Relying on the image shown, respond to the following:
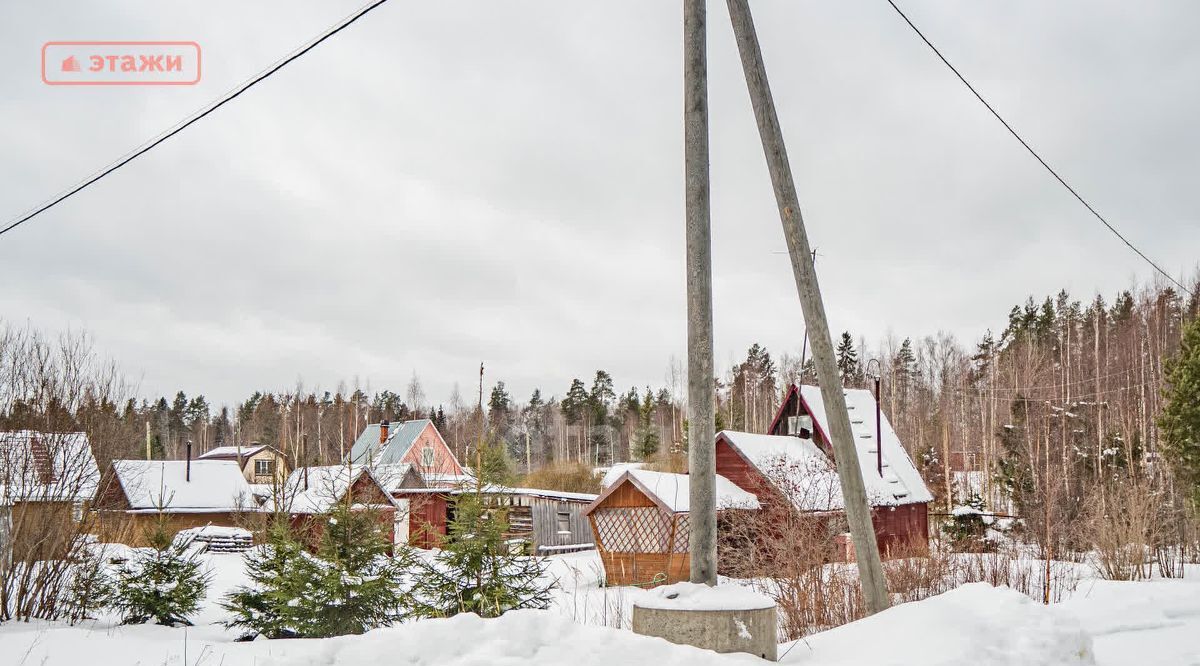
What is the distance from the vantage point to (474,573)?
10.3m

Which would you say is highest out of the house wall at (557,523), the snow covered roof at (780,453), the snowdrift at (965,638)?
the snow covered roof at (780,453)

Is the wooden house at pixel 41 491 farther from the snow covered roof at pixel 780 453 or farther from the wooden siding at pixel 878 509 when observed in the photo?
the wooden siding at pixel 878 509

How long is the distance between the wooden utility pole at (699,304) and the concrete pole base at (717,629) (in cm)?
78

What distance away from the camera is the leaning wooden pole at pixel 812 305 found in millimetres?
7488

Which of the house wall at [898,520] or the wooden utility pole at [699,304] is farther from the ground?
the wooden utility pole at [699,304]

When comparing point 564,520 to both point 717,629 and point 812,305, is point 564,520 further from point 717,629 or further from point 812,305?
point 717,629

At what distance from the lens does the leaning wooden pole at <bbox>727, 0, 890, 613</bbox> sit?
749cm

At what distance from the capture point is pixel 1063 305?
6125cm

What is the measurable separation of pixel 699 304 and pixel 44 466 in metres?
12.0

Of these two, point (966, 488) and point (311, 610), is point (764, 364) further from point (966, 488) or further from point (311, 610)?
point (311, 610)

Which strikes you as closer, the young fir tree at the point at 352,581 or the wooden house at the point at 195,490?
the young fir tree at the point at 352,581

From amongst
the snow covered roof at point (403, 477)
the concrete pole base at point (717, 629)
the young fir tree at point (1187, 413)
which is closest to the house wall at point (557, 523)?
the snow covered roof at point (403, 477)

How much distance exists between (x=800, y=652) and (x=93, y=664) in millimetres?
7422

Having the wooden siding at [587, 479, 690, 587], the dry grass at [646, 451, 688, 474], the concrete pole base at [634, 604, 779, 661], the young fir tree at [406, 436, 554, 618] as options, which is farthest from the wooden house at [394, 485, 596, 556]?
the concrete pole base at [634, 604, 779, 661]
